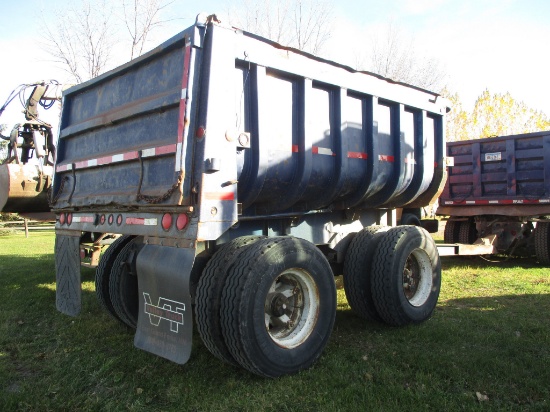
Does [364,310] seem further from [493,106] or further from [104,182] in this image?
[493,106]

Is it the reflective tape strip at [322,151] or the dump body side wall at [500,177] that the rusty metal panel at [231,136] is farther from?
the dump body side wall at [500,177]

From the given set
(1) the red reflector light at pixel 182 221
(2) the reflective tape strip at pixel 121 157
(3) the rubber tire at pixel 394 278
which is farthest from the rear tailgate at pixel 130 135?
(3) the rubber tire at pixel 394 278

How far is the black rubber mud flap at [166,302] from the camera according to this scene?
3.52 meters

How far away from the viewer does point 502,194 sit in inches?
386

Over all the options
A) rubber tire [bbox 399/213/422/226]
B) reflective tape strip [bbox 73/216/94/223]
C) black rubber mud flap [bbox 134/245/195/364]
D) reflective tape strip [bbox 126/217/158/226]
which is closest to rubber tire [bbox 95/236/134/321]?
reflective tape strip [bbox 73/216/94/223]

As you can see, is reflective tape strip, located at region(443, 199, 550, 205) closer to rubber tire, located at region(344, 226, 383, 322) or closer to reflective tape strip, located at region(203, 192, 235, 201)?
rubber tire, located at region(344, 226, 383, 322)

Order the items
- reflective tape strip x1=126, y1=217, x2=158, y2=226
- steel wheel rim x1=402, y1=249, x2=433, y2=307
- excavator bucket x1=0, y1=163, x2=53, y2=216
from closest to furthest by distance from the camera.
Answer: reflective tape strip x1=126, y1=217, x2=158, y2=226 → steel wheel rim x1=402, y1=249, x2=433, y2=307 → excavator bucket x1=0, y1=163, x2=53, y2=216

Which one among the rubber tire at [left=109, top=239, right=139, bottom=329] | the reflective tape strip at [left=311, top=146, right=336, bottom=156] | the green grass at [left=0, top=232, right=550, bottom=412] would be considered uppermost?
the reflective tape strip at [left=311, top=146, right=336, bottom=156]

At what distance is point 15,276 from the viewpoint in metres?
9.11

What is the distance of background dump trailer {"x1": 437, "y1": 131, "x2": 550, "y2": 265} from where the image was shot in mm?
9211


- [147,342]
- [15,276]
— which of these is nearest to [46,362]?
[147,342]

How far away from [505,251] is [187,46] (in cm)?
846

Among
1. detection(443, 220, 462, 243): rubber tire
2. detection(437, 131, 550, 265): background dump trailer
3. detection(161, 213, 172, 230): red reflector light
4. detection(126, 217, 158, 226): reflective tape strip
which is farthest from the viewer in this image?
detection(443, 220, 462, 243): rubber tire

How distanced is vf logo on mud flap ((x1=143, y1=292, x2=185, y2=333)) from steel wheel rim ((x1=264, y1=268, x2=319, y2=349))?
2.36ft
